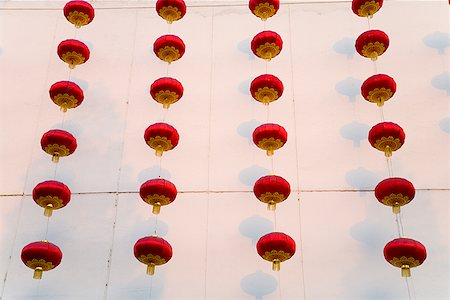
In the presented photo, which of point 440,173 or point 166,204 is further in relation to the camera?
point 440,173

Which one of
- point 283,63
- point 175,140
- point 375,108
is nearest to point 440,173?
point 375,108

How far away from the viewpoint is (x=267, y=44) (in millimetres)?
7586

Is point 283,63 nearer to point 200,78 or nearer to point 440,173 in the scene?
point 200,78

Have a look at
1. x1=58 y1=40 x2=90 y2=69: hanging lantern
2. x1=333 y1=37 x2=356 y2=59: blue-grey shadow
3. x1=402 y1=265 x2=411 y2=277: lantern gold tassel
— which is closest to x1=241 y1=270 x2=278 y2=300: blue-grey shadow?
x1=402 y1=265 x2=411 y2=277: lantern gold tassel

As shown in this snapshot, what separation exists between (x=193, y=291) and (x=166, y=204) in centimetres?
89

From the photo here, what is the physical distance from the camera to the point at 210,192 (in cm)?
727

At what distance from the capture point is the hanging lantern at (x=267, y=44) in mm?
7574

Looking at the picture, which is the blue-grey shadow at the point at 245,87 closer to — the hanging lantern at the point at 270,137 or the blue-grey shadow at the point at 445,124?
the hanging lantern at the point at 270,137

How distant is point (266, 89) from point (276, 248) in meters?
1.84

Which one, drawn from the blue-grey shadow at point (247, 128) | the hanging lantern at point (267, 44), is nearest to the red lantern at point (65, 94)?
the blue-grey shadow at point (247, 128)

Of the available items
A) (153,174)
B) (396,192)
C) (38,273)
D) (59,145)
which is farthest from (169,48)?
(396,192)

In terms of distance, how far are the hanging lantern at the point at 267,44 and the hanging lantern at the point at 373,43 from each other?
90 cm

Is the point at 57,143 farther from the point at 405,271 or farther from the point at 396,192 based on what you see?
the point at 405,271

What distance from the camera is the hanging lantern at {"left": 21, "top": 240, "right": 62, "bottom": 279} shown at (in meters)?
6.29
